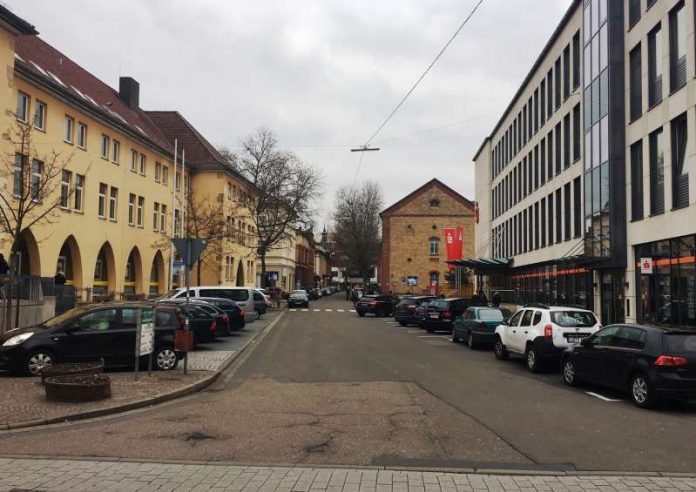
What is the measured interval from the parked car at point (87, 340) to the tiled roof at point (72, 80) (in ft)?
63.9

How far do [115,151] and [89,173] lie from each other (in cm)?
446

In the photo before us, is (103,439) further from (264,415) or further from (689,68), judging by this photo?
(689,68)

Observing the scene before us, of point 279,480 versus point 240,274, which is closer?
point 279,480

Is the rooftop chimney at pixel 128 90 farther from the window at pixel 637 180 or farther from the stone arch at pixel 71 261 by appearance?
the window at pixel 637 180

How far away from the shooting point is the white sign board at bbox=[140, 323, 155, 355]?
12070 millimetres

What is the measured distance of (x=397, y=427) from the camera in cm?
860

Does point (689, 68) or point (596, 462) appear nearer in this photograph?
point (596, 462)

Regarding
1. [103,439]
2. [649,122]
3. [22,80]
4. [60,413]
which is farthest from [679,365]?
[22,80]

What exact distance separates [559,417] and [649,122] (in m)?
15.6

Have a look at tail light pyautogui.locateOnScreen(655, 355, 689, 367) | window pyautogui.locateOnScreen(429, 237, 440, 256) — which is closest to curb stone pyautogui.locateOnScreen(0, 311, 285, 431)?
tail light pyautogui.locateOnScreen(655, 355, 689, 367)

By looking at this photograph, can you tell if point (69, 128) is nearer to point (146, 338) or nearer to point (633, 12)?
point (146, 338)

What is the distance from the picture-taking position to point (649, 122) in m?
21.5

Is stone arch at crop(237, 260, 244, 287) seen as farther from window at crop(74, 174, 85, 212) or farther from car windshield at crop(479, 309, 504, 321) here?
car windshield at crop(479, 309, 504, 321)

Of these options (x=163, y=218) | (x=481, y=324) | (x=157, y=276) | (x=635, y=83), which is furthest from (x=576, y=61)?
(x=157, y=276)
